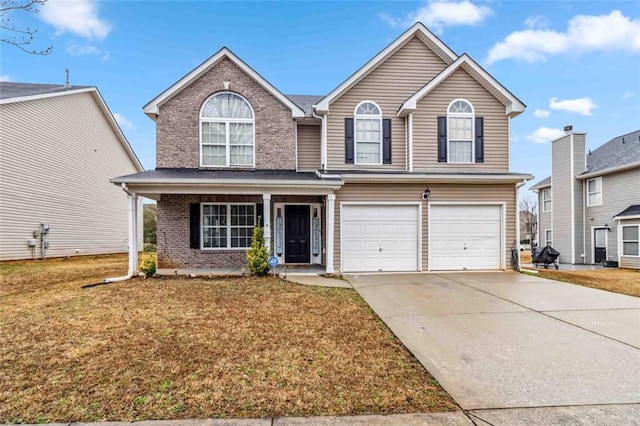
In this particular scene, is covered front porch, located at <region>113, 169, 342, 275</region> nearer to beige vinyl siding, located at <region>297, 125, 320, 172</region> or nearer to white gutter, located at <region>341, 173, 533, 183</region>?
white gutter, located at <region>341, 173, 533, 183</region>

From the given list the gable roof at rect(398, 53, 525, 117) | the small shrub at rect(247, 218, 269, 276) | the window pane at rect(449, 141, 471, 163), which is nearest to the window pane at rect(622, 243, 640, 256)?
the gable roof at rect(398, 53, 525, 117)

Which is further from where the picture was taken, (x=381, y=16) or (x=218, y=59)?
A: (x=381, y=16)

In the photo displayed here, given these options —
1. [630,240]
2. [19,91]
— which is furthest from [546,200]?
[19,91]

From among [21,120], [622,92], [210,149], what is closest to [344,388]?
[210,149]

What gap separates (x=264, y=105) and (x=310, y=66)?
30.3 feet

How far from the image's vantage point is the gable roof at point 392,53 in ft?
38.9

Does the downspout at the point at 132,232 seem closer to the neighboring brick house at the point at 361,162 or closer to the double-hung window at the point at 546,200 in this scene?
the neighboring brick house at the point at 361,162

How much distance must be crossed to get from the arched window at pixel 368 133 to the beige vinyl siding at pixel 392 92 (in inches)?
8.0

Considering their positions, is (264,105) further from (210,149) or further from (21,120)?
(21,120)

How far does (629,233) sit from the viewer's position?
52.7 ft

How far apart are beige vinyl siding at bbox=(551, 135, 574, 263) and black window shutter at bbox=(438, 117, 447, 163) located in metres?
11.9

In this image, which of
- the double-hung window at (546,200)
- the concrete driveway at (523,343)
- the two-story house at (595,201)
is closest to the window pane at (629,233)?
the two-story house at (595,201)

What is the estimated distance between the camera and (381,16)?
1561 cm

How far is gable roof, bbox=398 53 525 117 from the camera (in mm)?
11750
